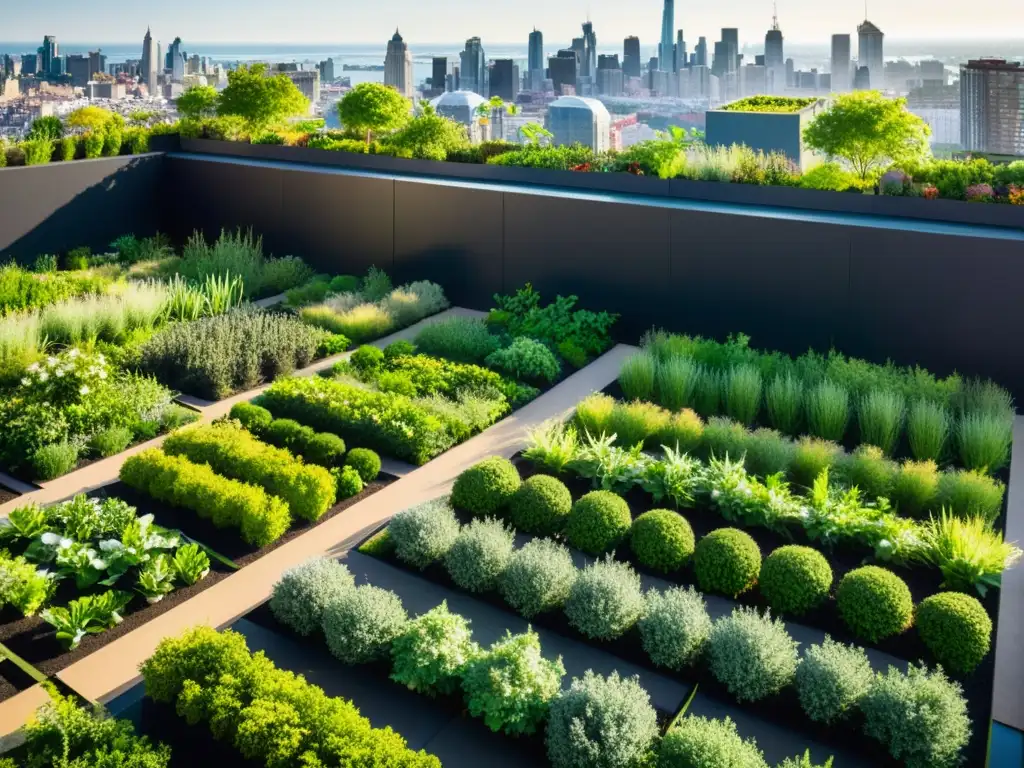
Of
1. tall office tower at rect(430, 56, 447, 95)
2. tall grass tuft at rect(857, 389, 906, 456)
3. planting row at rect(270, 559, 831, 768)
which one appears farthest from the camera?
tall office tower at rect(430, 56, 447, 95)

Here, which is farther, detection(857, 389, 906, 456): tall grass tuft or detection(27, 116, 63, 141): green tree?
detection(27, 116, 63, 141): green tree

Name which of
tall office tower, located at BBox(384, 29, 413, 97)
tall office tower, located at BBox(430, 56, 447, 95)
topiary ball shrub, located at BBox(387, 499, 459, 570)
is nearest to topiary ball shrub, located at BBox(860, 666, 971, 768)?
topiary ball shrub, located at BBox(387, 499, 459, 570)

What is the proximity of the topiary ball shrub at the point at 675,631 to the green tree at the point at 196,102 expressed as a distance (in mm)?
11607

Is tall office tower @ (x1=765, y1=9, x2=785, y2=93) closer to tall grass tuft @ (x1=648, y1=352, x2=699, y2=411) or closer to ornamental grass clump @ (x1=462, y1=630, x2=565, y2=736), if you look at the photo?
tall grass tuft @ (x1=648, y1=352, x2=699, y2=411)

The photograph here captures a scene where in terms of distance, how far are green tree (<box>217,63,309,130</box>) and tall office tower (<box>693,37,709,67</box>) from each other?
38.6 ft

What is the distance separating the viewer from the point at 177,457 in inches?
274

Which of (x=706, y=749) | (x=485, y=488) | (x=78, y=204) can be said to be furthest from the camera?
→ (x=78, y=204)

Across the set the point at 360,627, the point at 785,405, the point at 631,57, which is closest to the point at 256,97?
the point at 785,405

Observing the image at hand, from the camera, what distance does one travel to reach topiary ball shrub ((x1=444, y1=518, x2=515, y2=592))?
5.62 m

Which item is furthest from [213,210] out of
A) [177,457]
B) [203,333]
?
[177,457]

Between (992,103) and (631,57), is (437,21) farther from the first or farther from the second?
(992,103)

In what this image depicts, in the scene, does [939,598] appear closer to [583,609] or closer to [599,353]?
[583,609]

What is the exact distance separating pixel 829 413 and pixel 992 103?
631 centimetres

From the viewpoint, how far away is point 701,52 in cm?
2316
